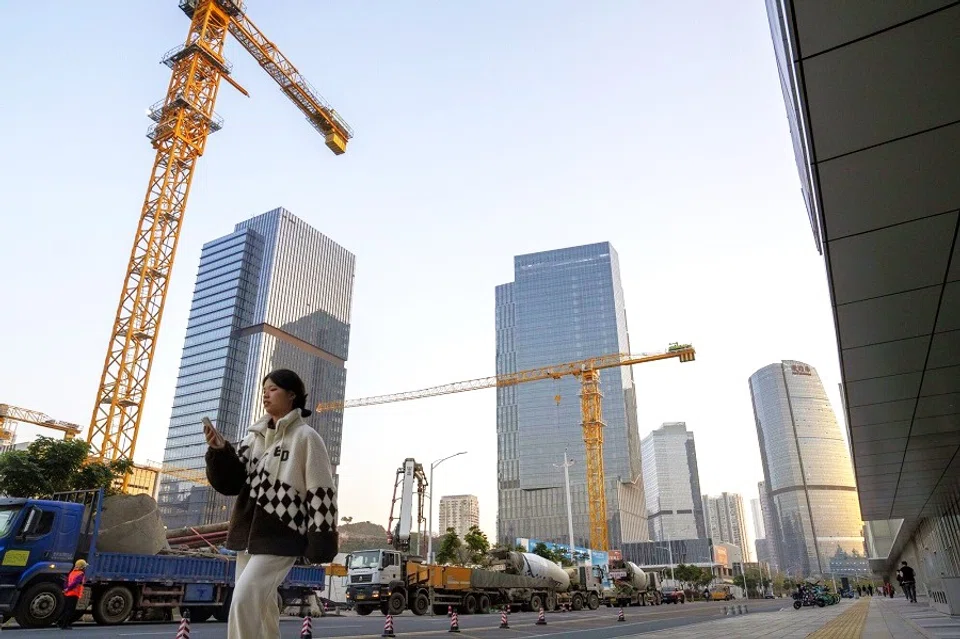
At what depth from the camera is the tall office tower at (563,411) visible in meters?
143

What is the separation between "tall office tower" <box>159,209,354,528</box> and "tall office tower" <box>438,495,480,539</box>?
5617cm

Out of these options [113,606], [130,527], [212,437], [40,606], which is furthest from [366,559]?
[212,437]

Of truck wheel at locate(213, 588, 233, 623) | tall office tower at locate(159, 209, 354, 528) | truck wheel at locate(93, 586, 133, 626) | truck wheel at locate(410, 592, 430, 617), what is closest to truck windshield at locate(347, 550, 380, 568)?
truck wheel at locate(410, 592, 430, 617)

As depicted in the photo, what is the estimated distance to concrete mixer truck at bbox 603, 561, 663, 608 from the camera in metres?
37.7

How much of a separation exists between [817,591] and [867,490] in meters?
16.3

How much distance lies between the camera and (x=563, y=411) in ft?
480

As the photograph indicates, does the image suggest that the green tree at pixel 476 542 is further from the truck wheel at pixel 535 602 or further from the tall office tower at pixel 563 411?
the tall office tower at pixel 563 411

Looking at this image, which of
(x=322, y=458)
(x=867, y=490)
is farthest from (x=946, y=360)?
(x=867, y=490)

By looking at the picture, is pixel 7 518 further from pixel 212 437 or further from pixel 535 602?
pixel 535 602

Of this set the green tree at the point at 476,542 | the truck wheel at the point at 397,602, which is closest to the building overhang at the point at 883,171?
the truck wheel at the point at 397,602

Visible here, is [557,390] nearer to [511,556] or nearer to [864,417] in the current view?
[511,556]

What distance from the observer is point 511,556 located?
29.0 m

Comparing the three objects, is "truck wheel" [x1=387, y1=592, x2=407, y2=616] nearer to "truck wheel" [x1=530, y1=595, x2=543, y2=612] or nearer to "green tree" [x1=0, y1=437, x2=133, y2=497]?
"truck wheel" [x1=530, y1=595, x2=543, y2=612]

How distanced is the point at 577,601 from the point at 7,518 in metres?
26.1
